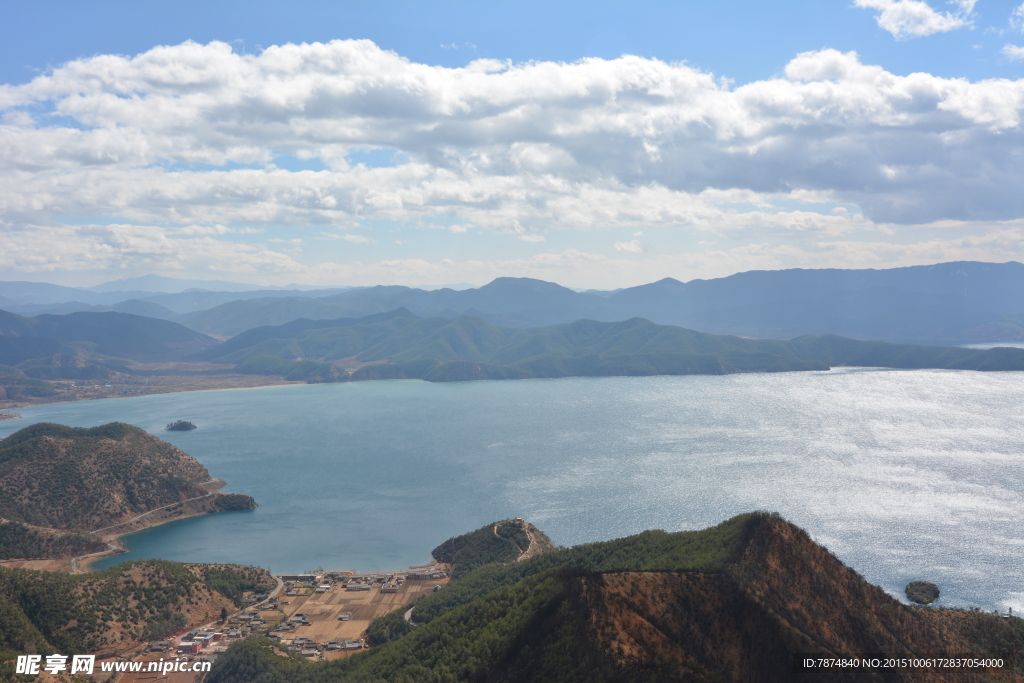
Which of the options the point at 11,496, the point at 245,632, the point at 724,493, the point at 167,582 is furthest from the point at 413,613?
the point at 11,496

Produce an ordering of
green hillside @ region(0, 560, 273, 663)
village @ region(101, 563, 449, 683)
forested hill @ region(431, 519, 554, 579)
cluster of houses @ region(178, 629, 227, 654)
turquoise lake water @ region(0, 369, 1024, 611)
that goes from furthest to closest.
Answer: turquoise lake water @ region(0, 369, 1024, 611)
forested hill @ region(431, 519, 554, 579)
cluster of houses @ region(178, 629, 227, 654)
village @ region(101, 563, 449, 683)
green hillside @ region(0, 560, 273, 663)

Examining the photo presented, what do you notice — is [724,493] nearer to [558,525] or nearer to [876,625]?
[558,525]

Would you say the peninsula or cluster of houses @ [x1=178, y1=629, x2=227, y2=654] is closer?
cluster of houses @ [x1=178, y1=629, x2=227, y2=654]

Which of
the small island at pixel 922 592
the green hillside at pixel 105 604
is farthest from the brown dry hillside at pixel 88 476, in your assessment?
the small island at pixel 922 592

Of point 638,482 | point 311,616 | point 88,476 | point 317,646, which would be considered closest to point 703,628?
point 317,646

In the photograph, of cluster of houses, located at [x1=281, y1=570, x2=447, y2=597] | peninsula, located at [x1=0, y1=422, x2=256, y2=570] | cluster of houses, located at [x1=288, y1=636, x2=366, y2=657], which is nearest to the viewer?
cluster of houses, located at [x1=288, y1=636, x2=366, y2=657]

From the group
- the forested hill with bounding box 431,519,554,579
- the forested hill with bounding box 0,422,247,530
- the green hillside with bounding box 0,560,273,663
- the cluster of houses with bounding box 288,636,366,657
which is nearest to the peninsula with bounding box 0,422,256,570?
the forested hill with bounding box 0,422,247,530

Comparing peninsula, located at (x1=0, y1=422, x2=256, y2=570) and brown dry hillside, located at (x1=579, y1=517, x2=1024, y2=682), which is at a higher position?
brown dry hillside, located at (x1=579, y1=517, x2=1024, y2=682)

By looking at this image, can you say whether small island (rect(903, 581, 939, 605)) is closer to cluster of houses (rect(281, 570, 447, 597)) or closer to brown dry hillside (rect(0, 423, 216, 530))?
cluster of houses (rect(281, 570, 447, 597))
